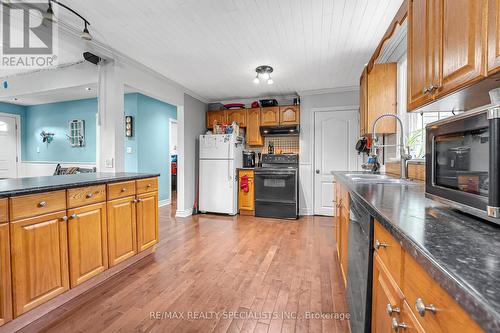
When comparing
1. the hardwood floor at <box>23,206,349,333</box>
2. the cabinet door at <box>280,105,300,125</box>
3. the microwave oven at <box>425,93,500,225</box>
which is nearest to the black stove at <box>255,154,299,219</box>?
the cabinet door at <box>280,105,300,125</box>

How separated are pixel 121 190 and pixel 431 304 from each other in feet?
7.60

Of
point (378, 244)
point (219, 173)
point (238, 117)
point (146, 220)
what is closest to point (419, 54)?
point (378, 244)

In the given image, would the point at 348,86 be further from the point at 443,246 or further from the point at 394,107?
the point at 443,246

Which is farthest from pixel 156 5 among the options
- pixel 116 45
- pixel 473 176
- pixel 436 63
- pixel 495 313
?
pixel 495 313

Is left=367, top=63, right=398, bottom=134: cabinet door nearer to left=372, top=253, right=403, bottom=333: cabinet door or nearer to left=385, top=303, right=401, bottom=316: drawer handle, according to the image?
left=372, top=253, right=403, bottom=333: cabinet door

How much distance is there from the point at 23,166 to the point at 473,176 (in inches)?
336

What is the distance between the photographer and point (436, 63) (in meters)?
1.14

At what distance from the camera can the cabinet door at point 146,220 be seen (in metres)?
2.44

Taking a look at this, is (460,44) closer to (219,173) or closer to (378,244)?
(378,244)

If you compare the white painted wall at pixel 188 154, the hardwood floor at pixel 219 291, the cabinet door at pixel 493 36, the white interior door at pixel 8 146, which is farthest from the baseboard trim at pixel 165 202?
the cabinet door at pixel 493 36

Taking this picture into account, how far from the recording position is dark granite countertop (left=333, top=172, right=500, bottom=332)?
38 centimetres

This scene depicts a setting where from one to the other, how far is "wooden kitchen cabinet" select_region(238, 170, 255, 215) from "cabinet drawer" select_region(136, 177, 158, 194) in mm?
2129

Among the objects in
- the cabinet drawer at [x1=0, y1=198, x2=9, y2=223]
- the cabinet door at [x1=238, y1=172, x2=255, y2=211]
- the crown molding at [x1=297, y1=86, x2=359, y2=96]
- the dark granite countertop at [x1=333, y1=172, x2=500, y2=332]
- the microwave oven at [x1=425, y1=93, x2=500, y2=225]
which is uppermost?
the crown molding at [x1=297, y1=86, x2=359, y2=96]

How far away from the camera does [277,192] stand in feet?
14.1
